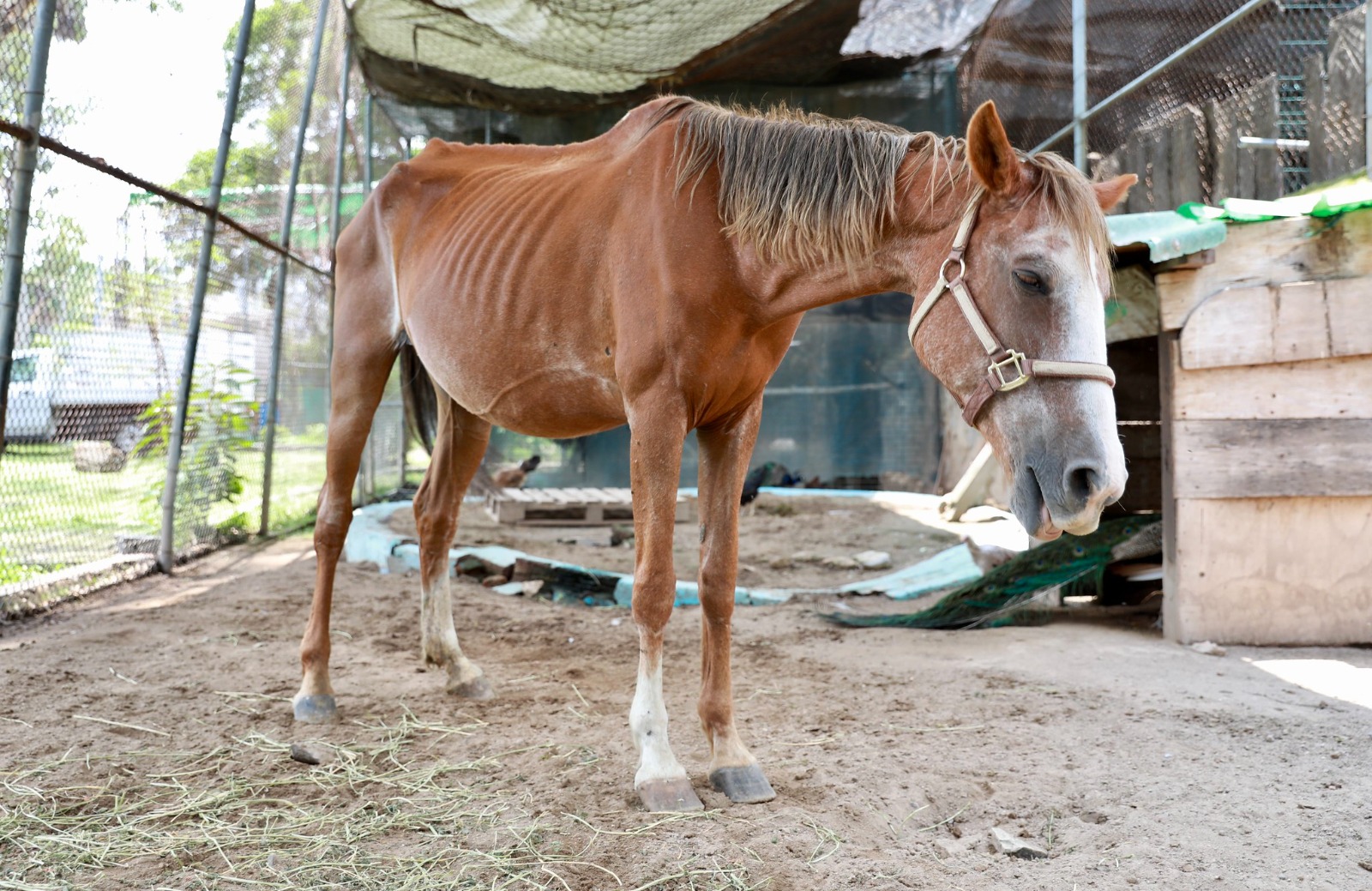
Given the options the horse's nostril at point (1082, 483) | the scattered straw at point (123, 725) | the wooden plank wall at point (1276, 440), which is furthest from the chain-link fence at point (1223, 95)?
the scattered straw at point (123, 725)

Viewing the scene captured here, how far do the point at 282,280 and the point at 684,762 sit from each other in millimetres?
5846

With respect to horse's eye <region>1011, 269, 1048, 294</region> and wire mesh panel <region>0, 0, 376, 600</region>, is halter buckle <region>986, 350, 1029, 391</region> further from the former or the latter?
wire mesh panel <region>0, 0, 376, 600</region>

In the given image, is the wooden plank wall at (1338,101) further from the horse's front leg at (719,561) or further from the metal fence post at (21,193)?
the metal fence post at (21,193)

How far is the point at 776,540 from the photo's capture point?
7090mm

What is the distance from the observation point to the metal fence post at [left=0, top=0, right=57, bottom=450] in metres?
3.75

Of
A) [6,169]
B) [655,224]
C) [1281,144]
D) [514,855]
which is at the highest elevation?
[1281,144]

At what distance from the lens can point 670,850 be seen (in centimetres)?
207

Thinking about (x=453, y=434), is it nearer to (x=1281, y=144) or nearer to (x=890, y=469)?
(x=1281, y=144)

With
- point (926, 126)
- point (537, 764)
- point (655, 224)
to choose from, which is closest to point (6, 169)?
point (655, 224)

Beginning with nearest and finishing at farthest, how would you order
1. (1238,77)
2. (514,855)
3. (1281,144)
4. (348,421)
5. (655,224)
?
(514,855), (655,224), (348,421), (1281,144), (1238,77)

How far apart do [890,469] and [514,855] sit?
28.0ft

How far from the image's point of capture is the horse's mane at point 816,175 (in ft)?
7.37

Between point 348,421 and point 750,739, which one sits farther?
point 348,421

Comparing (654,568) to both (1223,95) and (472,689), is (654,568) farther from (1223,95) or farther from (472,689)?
(1223,95)
